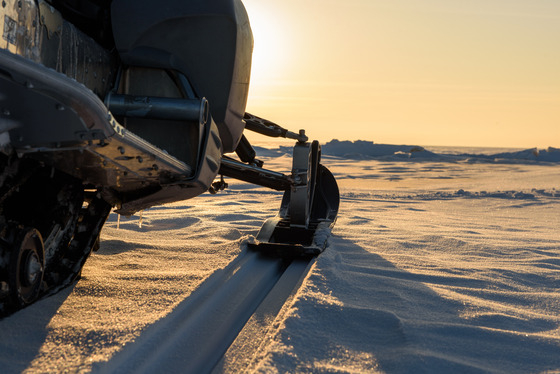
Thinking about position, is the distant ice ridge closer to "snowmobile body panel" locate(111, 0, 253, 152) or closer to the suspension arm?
the suspension arm

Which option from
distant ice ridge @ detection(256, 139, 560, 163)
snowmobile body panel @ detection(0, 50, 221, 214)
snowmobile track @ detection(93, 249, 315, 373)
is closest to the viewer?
snowmobile body panel @ detection(0, 50, 221, 214)

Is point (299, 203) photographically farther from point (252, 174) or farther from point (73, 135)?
point (73, 135)

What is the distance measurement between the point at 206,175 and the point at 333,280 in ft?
2.76

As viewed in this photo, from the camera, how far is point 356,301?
2.29 m

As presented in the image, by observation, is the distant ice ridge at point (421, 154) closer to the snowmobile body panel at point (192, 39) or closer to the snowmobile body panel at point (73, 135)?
the snowmobile body panel at point (192, 39)

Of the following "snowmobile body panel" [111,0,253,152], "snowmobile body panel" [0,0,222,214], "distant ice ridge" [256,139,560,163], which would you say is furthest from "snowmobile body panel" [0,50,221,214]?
"distant ice ridge" [256,139,560,163]

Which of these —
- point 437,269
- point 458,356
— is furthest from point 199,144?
point 437,269

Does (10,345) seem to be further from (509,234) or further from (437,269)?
(509,234)

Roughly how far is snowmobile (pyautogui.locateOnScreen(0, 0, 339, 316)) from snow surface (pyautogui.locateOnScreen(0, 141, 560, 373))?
0.78 ft

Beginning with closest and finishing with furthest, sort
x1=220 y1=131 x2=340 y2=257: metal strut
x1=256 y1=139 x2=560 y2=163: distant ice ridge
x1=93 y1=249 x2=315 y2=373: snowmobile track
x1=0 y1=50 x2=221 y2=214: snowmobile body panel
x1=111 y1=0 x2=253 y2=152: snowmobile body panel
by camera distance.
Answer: x1=0 y1=50 x2=221 y2=214: snowmobile body panel → x1=93 y1=249 x2=315 y2=373: snowmobile track → x1=111 y1=0 x2=253 y2=152: snowmobile body panel → x1=220 y1=131 x2=340 y2=257: metal strut → x1=256 y1=139 x2=560 y2=163: distant ice ridge

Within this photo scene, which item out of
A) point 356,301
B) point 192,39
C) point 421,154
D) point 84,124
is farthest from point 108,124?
point 421,154

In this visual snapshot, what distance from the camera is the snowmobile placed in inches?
61.6

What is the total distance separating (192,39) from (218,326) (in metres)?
1.26

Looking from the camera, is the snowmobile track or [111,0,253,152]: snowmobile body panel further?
[111,0,253,152]: snowmobile body panel
